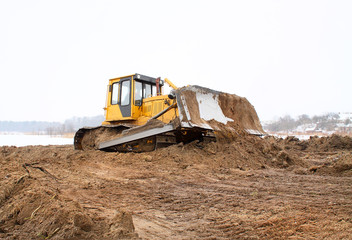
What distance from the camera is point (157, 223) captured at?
296 cm

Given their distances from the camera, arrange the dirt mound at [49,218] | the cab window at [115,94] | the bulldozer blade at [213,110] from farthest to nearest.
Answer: the cab window at [115,94], the bulldozer blade at [213,110], the dirt mound at [49,218]

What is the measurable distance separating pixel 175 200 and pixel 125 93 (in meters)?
6.32

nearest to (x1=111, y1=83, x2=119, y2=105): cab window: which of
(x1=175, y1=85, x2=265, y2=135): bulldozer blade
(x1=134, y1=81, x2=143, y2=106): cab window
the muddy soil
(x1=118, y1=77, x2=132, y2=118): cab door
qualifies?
(x1=118, y1=77, x2=132, y2=118): cab door

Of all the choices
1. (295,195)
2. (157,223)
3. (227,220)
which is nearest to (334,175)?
(295,195)

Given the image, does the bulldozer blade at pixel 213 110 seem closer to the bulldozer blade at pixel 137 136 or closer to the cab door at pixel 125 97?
the bulldozer blade at pixel 137 136

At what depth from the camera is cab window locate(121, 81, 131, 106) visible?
9.59 meters

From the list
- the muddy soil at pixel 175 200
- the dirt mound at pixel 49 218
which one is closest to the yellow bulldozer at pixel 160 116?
the muddy soil at pixel 175 200

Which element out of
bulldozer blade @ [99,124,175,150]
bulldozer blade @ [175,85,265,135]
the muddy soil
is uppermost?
bulldozer blade @ [175,85,265,135]

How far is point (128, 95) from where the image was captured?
9.60 metres

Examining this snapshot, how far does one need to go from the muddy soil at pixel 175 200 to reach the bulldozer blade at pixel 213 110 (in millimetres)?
1003

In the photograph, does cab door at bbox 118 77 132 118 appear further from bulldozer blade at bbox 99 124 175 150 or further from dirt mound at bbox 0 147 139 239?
dirt mound at bbox 0 147 139 239

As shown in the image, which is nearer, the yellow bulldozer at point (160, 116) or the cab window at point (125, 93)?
the yellow bulldozer at point (160, 116)

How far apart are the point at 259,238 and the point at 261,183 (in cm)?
253

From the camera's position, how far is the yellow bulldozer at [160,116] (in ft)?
25.4
